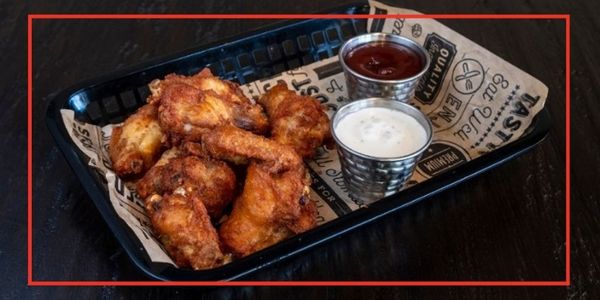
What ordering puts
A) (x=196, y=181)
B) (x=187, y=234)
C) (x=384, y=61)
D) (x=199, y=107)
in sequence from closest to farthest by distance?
(x=187, y=234)
(x=196, y=181)
(x=199, y=107)
(x=384, y=61)

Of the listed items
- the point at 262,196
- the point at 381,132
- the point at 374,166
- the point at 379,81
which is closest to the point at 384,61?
the point at 379,81

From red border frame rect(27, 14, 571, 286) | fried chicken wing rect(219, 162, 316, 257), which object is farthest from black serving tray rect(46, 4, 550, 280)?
fried chicken wing rect(219, 162, 316, 257)

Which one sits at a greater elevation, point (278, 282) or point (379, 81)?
point (379, 81)

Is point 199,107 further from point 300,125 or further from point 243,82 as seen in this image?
point 243,82

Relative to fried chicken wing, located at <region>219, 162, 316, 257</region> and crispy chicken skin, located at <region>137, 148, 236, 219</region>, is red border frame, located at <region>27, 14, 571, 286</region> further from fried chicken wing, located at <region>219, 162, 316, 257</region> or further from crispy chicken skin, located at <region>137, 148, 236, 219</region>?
crispy chicken skin, located at <region>137, 148, 236, 219</region>

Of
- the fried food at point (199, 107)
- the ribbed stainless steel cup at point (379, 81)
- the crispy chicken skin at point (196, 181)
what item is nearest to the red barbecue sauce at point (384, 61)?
the ribbed stainless steel cup at point (379, 81)

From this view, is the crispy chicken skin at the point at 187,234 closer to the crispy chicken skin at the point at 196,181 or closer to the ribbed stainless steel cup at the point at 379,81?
the crispy chicken skin at the point at 196,181
